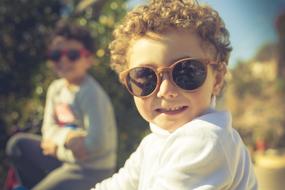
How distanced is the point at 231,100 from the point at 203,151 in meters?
6.26

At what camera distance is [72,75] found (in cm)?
384

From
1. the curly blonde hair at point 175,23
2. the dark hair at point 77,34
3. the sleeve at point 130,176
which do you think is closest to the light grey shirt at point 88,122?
the dark hair at point 77,34

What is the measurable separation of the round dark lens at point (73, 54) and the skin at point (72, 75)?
19mm

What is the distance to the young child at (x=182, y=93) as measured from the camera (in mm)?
1566

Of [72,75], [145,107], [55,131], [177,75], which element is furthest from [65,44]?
[177,75]

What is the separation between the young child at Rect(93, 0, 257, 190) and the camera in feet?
5.14

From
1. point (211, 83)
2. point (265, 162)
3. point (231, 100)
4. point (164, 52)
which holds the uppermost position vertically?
point (164, 52)

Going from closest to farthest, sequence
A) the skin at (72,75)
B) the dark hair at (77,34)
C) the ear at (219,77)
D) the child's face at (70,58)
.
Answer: the ear at (219,77)
the skin at (72,75)
the child's face at (70,58)
the dark hair at (77,34)

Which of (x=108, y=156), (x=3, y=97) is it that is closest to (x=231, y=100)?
(x=3, y=97)

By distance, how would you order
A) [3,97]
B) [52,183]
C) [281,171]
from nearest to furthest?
1. [52,183]
2. [3,97]
3. [281,171]

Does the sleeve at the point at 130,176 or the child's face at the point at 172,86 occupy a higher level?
the child's face at the point at 172,86

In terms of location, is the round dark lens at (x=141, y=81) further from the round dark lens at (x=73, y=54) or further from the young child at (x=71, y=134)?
the round dark lens at (x=73, y=54)

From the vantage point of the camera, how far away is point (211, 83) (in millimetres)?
1770

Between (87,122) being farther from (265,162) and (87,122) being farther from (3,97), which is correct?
(265,162)
